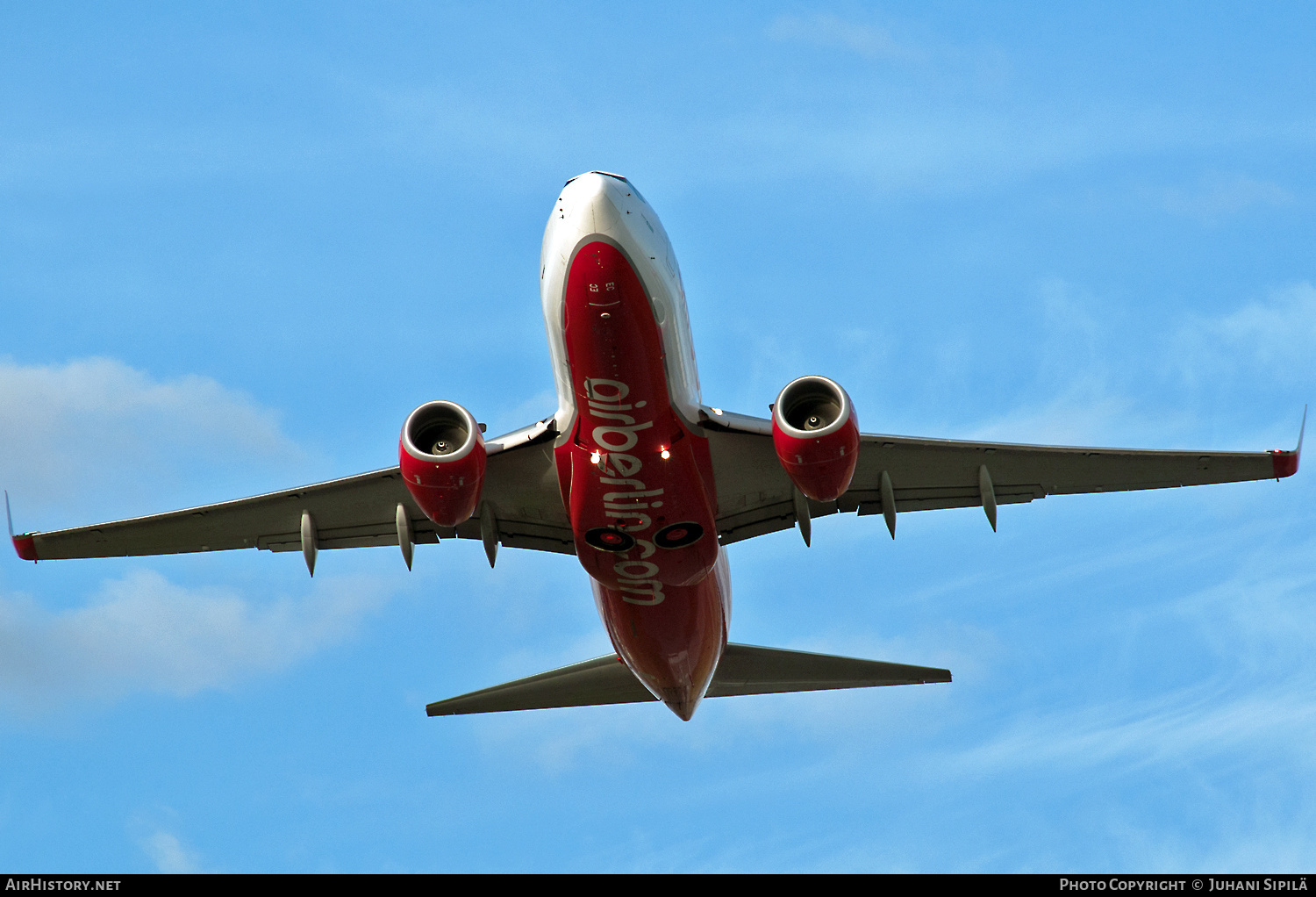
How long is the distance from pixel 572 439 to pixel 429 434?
7.28ft

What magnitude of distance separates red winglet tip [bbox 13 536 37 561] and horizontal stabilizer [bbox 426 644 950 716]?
8121mm

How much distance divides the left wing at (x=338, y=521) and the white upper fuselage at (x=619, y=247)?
3.22 meters

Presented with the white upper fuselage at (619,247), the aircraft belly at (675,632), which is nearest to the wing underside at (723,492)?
the aircraft belly at (675,632)

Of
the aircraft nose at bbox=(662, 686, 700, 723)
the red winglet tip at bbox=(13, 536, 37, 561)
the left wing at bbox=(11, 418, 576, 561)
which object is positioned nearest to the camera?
the left wing at bbox=(11, 418, 576, 561)

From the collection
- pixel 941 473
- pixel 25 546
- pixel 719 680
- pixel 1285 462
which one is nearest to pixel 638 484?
pixel 941 473

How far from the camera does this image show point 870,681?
88.0 feet

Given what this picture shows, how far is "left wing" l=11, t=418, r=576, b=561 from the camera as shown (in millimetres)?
24344

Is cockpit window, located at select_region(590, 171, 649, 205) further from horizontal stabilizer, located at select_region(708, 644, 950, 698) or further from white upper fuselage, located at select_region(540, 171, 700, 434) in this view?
horizontal stabilizer, located at select_region(708, 644, 950, 698)

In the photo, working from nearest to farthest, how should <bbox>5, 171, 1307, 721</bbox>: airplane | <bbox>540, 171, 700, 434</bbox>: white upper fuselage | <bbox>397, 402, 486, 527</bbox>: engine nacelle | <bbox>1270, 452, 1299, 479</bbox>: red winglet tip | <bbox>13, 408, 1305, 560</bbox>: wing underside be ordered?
<bbox>540, 171, 700, 434</bbox>: white upper fuselage, <bbox>5, 171, 1307, 721</bbox>: airplane, <bbox>397, 402, 486, 527</bbox>: engine nacelle, <bbox>1270, 452, 1299, 479</bbox>: red winglet tip, <bbox>13, 408, 1305, 560</bbox>: wing underside

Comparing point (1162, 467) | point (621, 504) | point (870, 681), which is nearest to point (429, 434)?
point (621, 504)

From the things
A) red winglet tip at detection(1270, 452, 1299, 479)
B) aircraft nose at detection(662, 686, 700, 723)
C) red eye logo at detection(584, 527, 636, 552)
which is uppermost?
red winglet tip at detection(1270, 452, 1299, 479)

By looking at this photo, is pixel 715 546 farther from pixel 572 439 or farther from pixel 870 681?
pixel 870 681

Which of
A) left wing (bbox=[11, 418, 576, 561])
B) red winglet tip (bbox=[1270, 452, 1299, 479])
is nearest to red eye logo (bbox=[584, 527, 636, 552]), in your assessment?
left wing (bbox=[11, 418, 576, 561])
